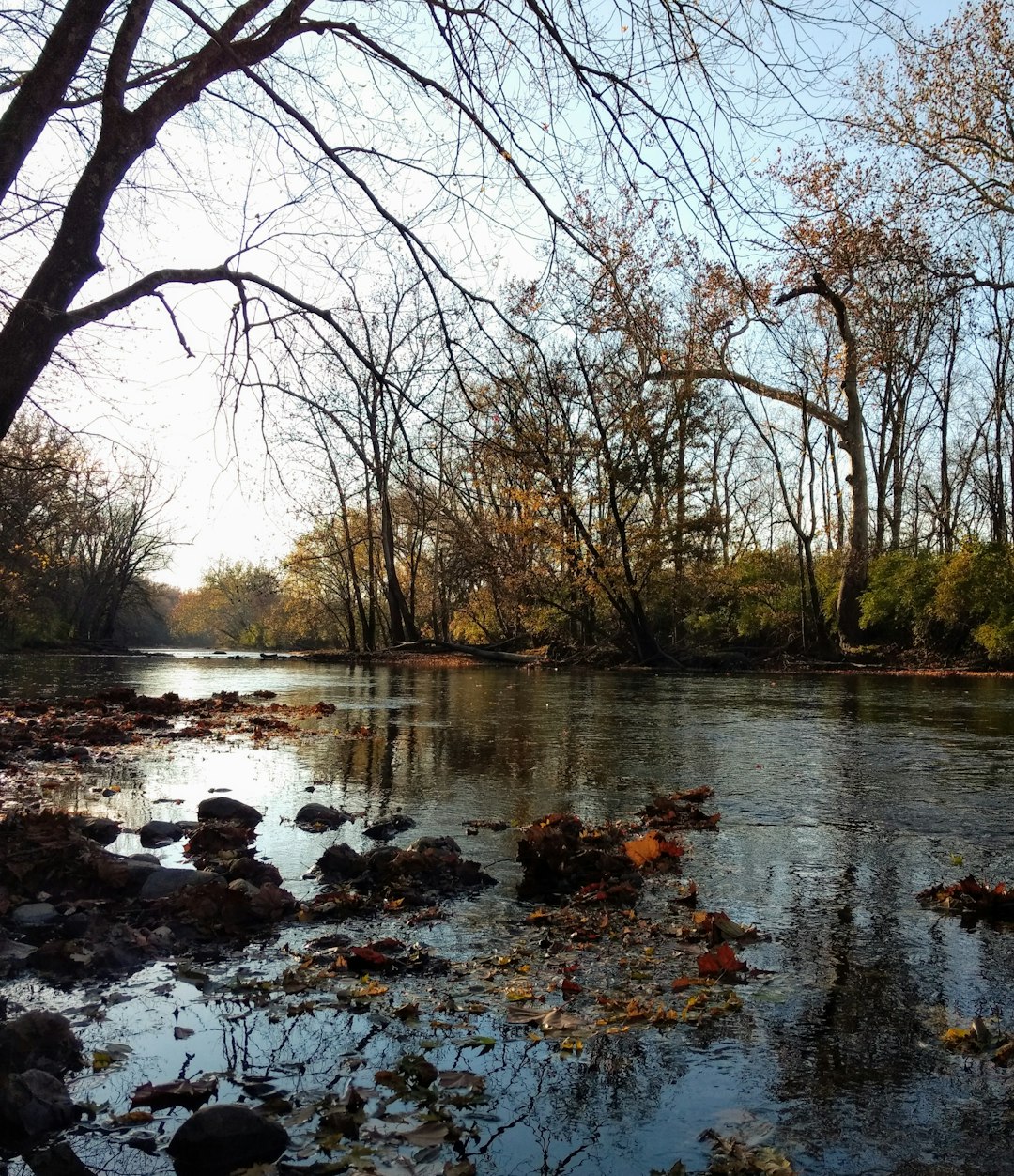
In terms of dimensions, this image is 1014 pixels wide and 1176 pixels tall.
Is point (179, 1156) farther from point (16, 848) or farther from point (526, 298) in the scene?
point (526, 298)

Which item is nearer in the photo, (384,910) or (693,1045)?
(693,1045)

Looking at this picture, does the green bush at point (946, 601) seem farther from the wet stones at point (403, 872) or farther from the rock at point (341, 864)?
the rock at point (341, 864)

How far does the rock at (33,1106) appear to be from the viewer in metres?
2.22

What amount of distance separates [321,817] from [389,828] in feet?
1.70

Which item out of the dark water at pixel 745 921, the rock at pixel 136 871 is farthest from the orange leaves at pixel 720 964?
the rock at pixel 136 871

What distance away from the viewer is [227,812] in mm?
5680

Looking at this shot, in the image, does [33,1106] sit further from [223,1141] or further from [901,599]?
[901,599]

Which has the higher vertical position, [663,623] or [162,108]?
[162,108]

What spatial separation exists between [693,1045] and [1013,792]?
4862 millimetres

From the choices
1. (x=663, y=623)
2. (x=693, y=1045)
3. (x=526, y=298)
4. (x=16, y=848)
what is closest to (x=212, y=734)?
(x=16, y=848)

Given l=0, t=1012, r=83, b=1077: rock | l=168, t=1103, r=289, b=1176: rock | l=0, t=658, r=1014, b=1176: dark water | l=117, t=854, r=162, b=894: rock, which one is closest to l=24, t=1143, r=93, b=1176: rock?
l=0, t=658, r=1014, b=1176: dark water

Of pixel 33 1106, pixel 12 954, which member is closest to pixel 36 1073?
pixel 33 1106

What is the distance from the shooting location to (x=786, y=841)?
5.15 m

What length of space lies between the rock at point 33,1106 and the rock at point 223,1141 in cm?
33
